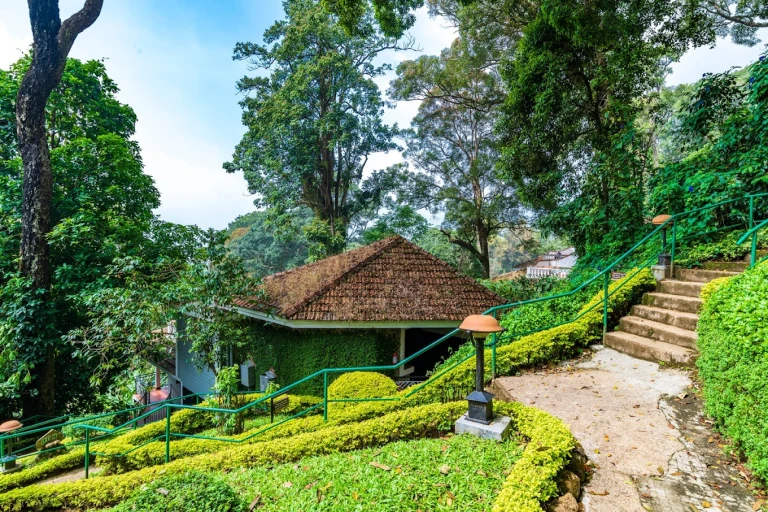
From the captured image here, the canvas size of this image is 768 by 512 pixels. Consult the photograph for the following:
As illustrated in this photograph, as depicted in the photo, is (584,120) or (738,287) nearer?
(738,287)

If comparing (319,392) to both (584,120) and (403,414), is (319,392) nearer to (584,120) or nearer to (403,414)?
(403,414)

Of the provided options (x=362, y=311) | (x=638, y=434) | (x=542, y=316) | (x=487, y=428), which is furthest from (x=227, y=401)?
(x=638, y=434)

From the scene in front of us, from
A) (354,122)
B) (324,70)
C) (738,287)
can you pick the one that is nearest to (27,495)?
(738,287)

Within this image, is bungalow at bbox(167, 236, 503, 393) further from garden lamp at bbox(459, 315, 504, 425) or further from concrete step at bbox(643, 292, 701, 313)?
garden lamp at bbox(459, 315, 504, 425)

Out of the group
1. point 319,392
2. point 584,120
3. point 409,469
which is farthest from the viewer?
point 584,120

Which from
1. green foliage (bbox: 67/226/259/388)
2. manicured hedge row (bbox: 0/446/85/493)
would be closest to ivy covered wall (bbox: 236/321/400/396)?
green foliage (bbox: 67/226/259/388)

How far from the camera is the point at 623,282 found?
6.32 m

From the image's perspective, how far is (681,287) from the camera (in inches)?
232

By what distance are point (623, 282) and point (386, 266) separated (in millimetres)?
6099

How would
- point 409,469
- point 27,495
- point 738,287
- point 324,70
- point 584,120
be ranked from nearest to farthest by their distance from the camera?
point 409,469 < point 738,287 < point 27,495 < point 584,120 < point 324,70

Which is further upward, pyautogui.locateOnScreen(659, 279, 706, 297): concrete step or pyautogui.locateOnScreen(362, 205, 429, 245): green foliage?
pyautogui.locateOnScreen(362, 205, 429, 245): green foliage

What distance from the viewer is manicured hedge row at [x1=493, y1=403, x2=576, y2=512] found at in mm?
2354

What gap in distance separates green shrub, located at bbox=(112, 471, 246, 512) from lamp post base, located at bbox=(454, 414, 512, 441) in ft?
6.72

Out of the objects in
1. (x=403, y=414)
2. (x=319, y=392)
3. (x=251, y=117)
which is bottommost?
(x=319, y=392)
